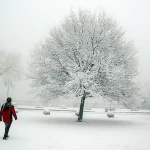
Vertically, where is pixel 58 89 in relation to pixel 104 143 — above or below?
above

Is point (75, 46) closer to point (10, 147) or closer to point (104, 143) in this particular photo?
point (104, 143)

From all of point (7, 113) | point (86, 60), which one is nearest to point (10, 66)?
point (86, 60)

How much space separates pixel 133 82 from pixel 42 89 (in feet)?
31.7

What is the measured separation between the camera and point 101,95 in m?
23.1

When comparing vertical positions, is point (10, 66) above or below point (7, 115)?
above

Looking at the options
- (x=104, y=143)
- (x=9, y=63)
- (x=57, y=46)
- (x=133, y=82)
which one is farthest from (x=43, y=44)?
(x=9, y=63)

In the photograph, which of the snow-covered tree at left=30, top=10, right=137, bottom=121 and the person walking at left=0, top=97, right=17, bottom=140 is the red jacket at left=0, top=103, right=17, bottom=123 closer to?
the person walking at left=0, top=97, right=17, bottom=140

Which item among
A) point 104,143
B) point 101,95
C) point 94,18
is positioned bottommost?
point 104,143

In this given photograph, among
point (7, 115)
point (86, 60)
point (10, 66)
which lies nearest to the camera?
point (7, 115)

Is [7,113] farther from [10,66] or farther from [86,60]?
[10,66]

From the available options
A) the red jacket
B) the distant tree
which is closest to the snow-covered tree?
the red jacket

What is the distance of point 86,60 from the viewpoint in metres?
22.8

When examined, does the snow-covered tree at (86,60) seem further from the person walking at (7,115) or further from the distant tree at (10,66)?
the distant tree at (10,66)

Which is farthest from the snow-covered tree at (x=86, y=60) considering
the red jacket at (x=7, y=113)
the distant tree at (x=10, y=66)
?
the distant tree at (x=10, y=66)
